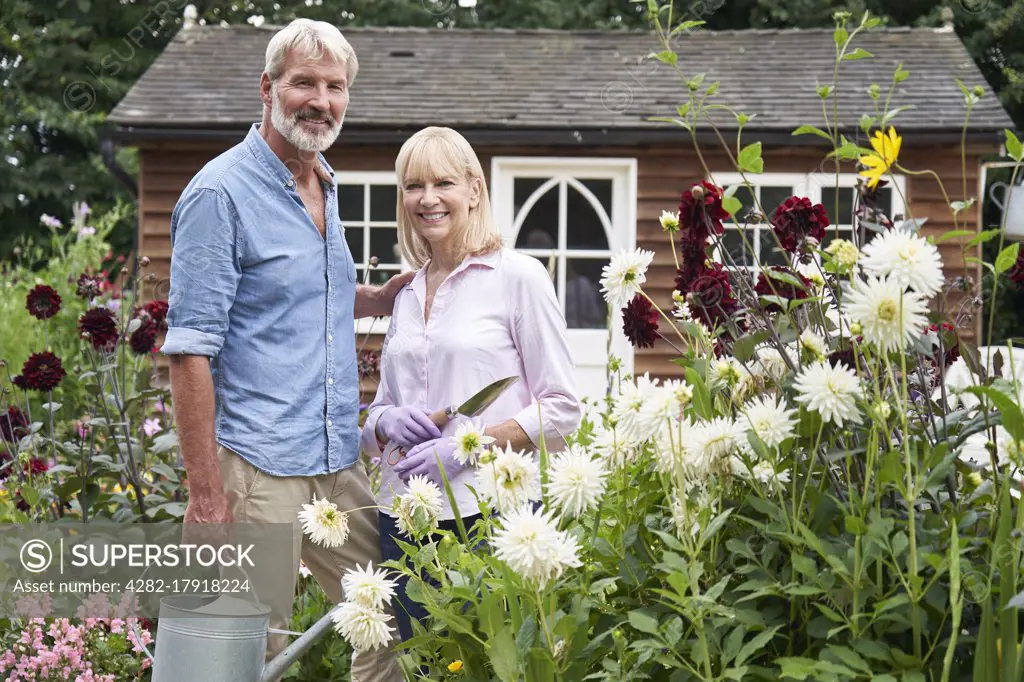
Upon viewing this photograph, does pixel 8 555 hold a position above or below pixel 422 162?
below

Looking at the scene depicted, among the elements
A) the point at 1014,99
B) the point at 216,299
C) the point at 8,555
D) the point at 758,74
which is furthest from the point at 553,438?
the point at 1014,99

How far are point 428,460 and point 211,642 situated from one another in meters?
0.53

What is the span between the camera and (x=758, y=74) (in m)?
8.55

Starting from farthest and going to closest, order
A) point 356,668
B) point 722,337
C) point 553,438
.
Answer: point 356,668
point 553,438
point 722,337

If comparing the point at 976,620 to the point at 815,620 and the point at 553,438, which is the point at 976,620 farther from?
the point at 553,438

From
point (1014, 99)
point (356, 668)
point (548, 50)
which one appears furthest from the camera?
point (1014, 99)

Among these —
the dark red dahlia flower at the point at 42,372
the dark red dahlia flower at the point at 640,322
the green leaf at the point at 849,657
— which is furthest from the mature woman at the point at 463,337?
the dark red dahlia flower at the point at 42,372

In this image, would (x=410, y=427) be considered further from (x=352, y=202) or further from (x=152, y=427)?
(x=352, y=202)

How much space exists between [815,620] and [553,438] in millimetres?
989

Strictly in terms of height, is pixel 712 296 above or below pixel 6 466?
above

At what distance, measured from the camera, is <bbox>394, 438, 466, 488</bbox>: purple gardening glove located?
211 cm

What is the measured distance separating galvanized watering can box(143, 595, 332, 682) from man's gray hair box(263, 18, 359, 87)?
1.10 m

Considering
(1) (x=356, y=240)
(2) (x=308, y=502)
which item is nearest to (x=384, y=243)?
(1) (x=356, y=240)

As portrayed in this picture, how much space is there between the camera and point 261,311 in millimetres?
2193
